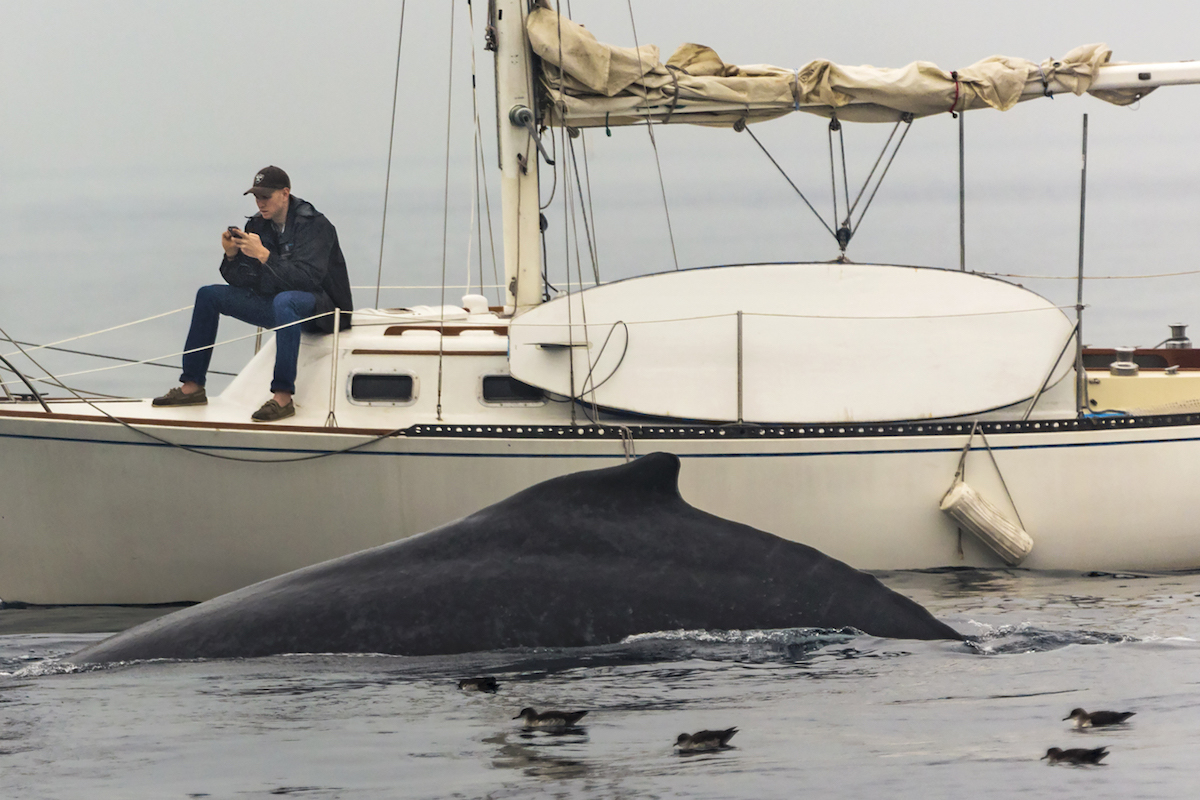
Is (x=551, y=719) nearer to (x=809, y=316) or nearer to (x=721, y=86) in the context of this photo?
(x=809, y=316)

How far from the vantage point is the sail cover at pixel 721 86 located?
1599 centimetres

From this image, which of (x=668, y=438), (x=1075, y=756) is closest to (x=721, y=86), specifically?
(x=668, y=438)

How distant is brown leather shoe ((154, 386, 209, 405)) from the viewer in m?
13.9

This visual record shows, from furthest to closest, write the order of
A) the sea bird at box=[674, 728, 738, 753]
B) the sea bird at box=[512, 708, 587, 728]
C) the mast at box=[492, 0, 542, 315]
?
the mast at box=[492, 0, 542, 315]
the sea bird at box=[512, 708, 587, 728]
the sea bird at box=[674, 728, 738, 753]

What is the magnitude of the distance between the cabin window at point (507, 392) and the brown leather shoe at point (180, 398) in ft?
9.12

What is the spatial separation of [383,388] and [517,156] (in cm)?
382

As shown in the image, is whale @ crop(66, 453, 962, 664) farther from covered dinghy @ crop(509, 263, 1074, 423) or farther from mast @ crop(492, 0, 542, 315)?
mast @ crop(492, 0, 542, 315)

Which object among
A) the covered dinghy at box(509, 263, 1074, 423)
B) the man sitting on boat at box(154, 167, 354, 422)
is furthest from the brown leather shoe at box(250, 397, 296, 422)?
the covered dinghy at box(509, 263, 1074, 423)

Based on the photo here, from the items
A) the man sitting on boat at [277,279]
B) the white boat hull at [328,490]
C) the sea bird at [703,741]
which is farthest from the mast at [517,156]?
the sea bird at [703,741]

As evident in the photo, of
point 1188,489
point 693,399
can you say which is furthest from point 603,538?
point 1188,489

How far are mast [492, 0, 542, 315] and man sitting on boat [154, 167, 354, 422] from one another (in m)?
3.07

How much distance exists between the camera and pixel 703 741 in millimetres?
5914

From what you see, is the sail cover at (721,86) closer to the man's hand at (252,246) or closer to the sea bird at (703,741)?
the man's hand at (252,246)

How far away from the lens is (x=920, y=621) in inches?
283
